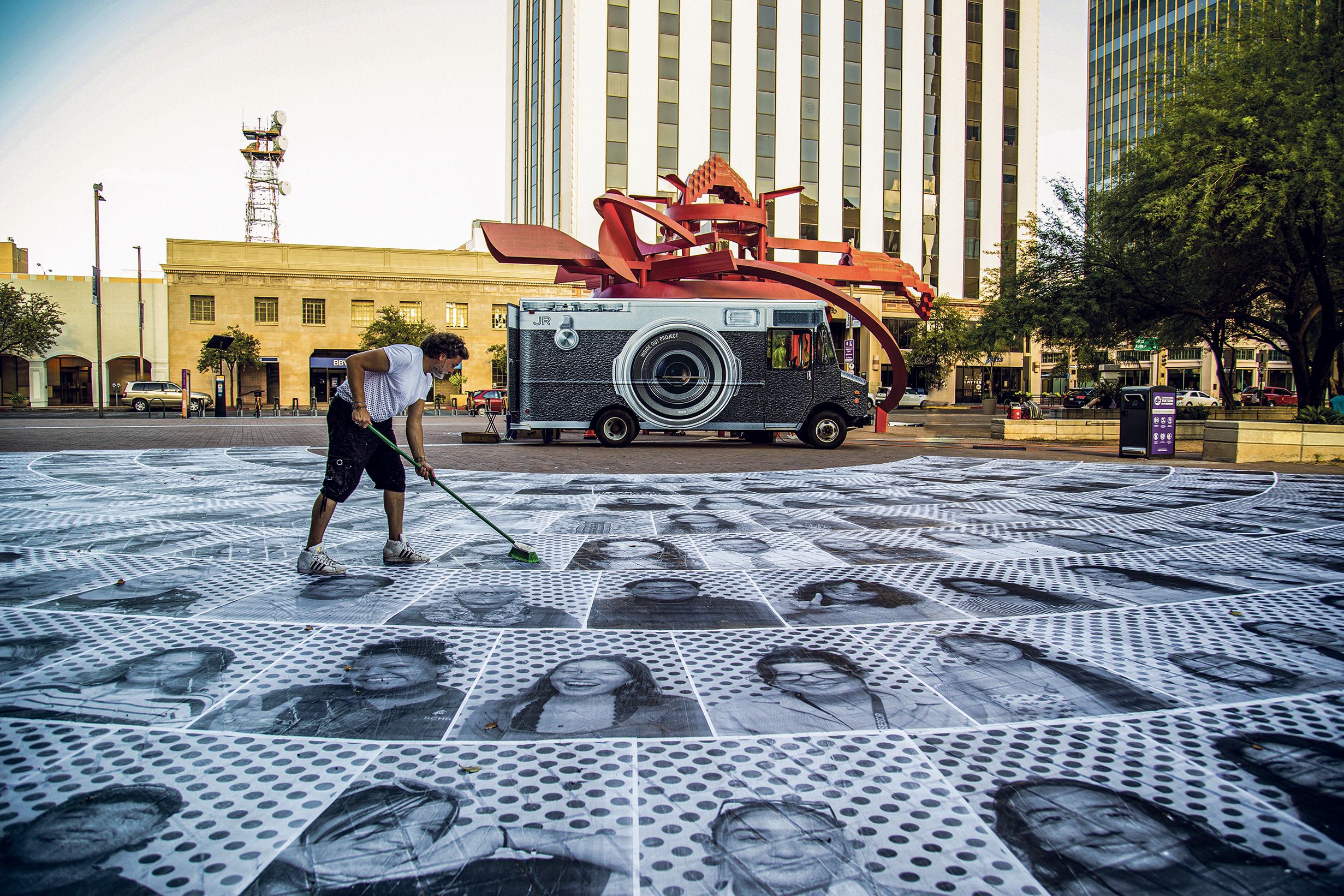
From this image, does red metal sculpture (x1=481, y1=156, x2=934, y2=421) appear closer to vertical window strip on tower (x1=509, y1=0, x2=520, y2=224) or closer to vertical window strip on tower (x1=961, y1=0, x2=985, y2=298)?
vertical window strip on tower (x1=961, y1=0, x2=985, y2=298)

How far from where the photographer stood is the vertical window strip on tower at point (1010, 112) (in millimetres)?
58094

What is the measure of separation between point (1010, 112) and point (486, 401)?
145 feet

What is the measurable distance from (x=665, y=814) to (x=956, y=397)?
61.3 meters

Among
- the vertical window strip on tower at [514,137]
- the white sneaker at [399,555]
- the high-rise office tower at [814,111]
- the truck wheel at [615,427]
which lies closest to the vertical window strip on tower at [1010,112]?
the high-rise office tower at [814,111]

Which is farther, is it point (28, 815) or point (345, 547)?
point (345, 547)

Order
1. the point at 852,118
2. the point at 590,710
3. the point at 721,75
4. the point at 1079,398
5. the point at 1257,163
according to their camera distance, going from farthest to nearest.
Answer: the point at 852,118
the point at 721,75
the point at 1079,398
the point at 1257,163
the point at 590,710

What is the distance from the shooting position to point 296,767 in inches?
103

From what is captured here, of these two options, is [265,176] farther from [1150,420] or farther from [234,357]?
[1150,420]

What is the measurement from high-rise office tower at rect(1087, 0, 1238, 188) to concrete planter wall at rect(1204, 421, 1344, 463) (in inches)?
3046

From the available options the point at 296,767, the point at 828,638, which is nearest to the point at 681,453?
the point at 828,638

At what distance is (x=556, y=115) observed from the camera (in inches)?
2045

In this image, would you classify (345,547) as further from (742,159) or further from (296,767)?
(742,159)

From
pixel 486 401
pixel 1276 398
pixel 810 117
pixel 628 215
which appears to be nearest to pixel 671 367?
pixel 628 215

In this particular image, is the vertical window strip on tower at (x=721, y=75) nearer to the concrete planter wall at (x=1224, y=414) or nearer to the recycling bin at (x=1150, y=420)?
the concrete planter wall at (x=1224, y=414)
